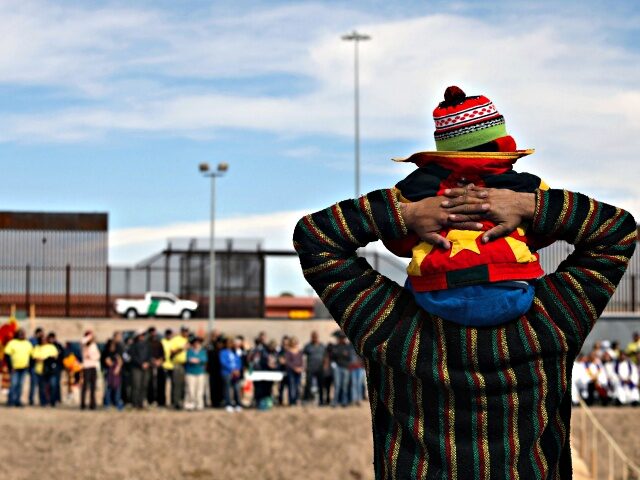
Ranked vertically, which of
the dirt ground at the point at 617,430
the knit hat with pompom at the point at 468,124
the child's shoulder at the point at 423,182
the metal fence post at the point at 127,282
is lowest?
the dirt ground at the point at 617,430

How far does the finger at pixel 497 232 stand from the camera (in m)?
3.03

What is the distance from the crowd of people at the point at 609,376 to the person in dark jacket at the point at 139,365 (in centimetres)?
838

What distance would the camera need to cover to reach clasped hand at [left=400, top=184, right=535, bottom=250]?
3.04 metres

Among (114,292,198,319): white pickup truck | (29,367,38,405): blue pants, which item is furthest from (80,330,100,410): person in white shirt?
(114,292,198,319): white pickup truck

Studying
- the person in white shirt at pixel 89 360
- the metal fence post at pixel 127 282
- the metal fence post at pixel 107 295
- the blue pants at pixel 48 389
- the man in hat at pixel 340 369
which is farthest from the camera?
the metal fence post at pixel 127 282

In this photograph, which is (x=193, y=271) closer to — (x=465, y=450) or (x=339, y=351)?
(x=339, y=351)

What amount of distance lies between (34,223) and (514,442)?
39.3 metres

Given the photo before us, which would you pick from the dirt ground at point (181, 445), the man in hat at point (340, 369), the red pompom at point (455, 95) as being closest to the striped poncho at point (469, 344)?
the red pompom at point (455, 95)

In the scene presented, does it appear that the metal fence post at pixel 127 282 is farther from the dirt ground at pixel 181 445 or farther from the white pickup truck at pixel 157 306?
the dirt ground at pixel 181 445

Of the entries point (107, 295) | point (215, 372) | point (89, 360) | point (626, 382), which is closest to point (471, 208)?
point (89, 360)

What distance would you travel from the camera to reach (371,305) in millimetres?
3178

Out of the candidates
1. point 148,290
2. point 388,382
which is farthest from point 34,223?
point 388,382

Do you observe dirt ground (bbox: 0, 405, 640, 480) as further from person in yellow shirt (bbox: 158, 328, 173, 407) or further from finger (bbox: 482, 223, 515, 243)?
finger (bbox: 482, 223, 515, 243)

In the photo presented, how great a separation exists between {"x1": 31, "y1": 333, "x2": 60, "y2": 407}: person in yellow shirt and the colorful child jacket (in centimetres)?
1911
